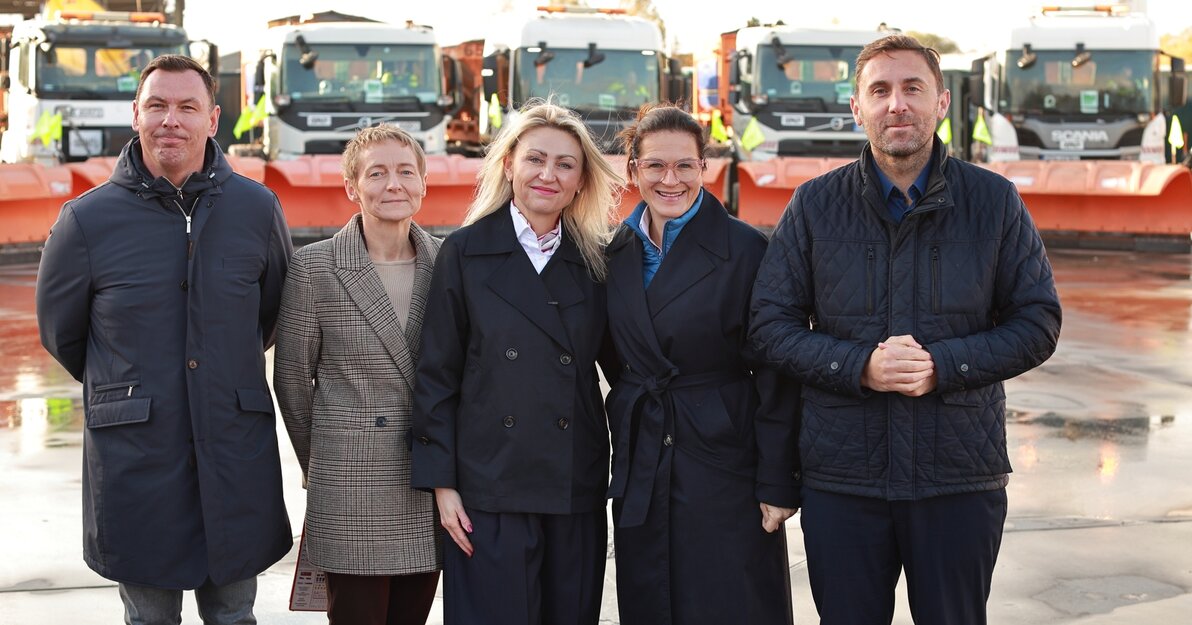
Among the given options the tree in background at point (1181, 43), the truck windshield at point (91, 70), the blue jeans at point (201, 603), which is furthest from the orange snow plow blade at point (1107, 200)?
the tree in background at point (1181, 43)

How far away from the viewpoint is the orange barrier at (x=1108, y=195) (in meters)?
16.5

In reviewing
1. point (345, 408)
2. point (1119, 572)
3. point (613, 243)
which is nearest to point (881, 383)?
point (613, 243)

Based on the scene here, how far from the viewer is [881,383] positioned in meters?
3.15

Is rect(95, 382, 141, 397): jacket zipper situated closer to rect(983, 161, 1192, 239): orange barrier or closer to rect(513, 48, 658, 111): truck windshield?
rect(983, 161, 1192, 239): orange barrier

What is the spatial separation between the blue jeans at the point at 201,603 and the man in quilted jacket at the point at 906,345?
1.54 metres

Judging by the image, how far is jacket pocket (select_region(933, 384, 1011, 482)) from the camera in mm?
3199

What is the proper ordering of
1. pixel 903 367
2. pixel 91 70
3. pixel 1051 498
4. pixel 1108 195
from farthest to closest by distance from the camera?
pixel 91 70 → pixel 1108 195 → pixel 1051 498 → pixel 903 367

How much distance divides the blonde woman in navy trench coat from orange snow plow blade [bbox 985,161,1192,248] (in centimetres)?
1398

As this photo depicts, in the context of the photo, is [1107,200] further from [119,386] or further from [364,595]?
[119,386]

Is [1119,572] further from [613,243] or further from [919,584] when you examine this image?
[613,243]

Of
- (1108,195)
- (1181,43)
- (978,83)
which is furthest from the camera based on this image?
(1181,43)

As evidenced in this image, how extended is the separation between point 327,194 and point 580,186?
1358 cm

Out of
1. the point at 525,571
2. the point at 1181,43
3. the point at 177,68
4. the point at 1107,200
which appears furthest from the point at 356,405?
the point at 1181,43

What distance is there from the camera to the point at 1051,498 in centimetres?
593
